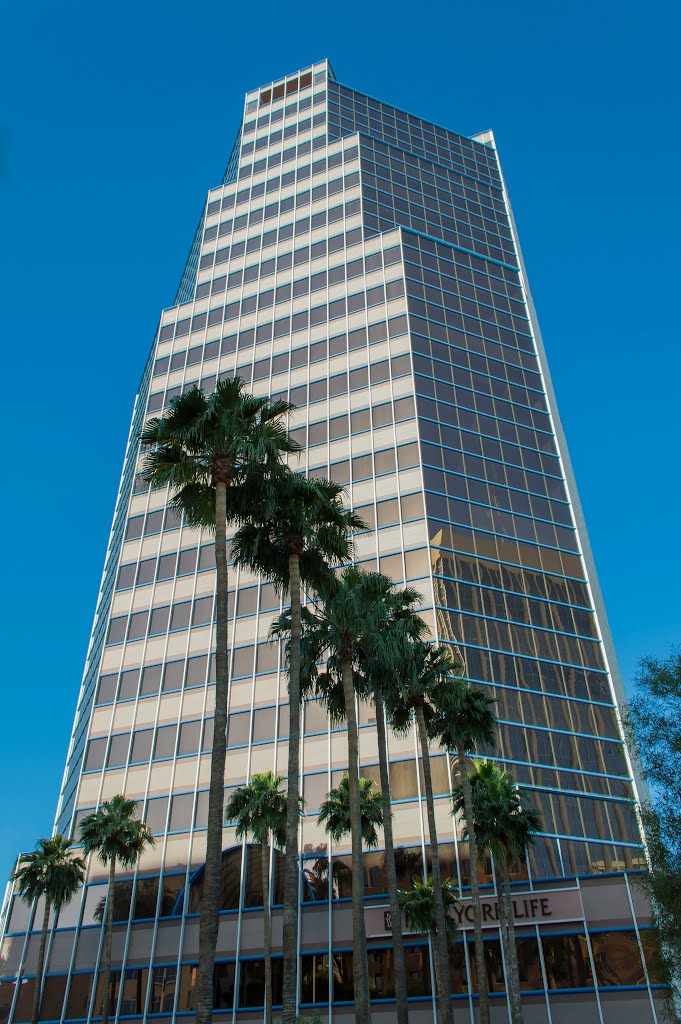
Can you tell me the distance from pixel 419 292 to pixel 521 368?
10.1 metres

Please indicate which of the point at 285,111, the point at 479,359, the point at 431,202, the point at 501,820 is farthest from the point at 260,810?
the point at 285,111

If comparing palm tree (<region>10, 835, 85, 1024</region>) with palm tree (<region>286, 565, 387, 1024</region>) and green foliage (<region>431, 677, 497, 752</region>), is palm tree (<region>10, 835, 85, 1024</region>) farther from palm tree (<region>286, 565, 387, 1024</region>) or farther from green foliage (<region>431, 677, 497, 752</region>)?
green foliage (<region>431, 677, 497, 752</region>)

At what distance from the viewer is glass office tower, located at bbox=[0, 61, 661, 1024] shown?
40.7m

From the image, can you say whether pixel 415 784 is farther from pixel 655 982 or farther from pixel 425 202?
pixel 425 202

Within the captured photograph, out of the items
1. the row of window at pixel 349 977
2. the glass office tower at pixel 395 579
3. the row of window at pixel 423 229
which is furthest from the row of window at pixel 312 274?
the row of window at pixel 349 977

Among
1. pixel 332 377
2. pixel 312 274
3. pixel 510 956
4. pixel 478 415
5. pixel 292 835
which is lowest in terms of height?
pixel 510 956

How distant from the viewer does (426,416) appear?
58.1 metres

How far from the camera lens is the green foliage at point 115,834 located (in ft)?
136

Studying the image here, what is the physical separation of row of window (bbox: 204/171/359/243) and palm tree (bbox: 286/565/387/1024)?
52.8 meters

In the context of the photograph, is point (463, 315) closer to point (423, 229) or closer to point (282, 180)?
point (423, 229)

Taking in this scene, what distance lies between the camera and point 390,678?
29.4 meters

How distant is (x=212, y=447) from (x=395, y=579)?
27972 mm

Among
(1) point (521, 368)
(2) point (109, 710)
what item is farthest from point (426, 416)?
(2) point (109, 710)

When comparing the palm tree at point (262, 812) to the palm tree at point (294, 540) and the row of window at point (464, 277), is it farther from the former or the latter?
the row of window at point (464, 277)
